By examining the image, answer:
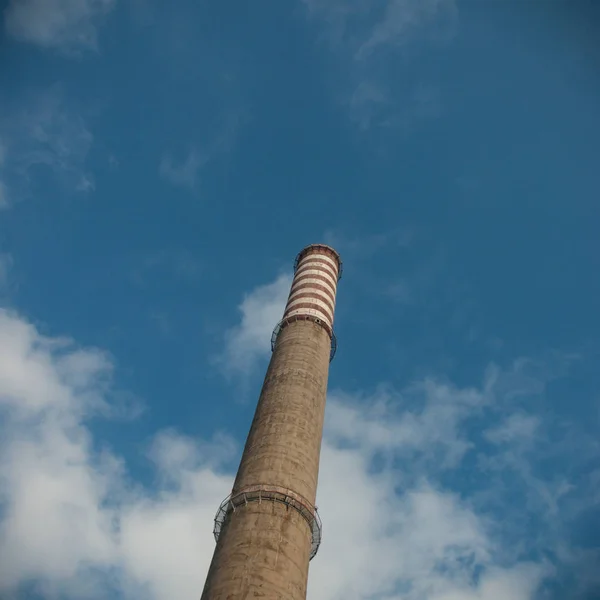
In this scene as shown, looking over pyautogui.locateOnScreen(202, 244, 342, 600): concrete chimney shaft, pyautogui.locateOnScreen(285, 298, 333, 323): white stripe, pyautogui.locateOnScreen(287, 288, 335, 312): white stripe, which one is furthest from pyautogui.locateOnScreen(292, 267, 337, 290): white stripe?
pyautogui.locateOnScreen(202, 244, 342, 600): concrete chimney shaft

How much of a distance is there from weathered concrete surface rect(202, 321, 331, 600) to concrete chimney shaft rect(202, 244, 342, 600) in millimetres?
26

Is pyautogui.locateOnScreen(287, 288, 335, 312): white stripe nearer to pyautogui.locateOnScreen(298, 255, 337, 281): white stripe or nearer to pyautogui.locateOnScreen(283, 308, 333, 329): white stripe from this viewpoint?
pyautogui.locateOnScreen(283, 308, 333, 329): white stripe

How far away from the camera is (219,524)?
57.0ft

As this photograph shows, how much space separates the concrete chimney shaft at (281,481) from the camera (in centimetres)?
1446

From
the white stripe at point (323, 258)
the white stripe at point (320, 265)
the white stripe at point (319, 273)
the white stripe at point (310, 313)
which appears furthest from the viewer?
the white stripe at point (323, 258)

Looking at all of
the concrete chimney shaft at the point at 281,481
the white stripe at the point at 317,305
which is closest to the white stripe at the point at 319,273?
the white stripe at the point at 317,305

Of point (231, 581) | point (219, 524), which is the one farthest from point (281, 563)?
point (219, 524)

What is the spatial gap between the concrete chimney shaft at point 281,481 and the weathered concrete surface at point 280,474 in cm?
3

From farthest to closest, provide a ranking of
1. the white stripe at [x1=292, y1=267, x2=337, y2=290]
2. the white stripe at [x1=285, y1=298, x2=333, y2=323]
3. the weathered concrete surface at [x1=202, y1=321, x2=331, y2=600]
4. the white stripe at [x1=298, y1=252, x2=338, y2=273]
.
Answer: the white stripe at [x1=298, y1=252, x2=338, y2=273] → the white stripe at [x1=292, y1=267, x2=337, y2=290] → the white stripe at [x1=285, y1=298, x2=333, y2=323] → the weathered concrete surface at [x1=202, y1=321, x2=331, y2=600]

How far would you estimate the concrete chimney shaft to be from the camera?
14461 millimetres

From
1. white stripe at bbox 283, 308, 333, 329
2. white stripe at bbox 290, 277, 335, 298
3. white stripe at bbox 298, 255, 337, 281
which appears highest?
white stripe at bbox 298, 255, 337, 281

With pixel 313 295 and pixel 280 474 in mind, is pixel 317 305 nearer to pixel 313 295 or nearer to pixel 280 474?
pixel 313 295

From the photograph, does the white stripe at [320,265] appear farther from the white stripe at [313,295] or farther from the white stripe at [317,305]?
the white stripe at [317,305]

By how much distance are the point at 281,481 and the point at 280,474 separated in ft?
0.80
